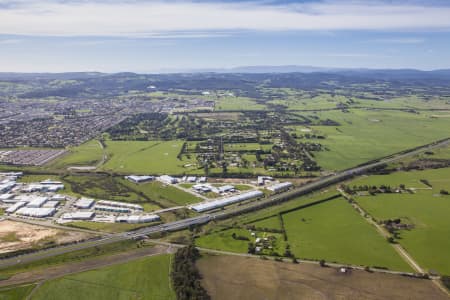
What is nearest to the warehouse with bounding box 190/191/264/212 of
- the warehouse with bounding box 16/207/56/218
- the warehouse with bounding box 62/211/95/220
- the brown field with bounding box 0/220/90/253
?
the warehouse with bounding box 62/211/95/220

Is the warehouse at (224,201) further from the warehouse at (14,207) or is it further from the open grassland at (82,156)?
the open grassland at (82,156)

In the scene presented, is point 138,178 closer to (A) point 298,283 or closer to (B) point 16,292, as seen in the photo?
(B) point 16,292

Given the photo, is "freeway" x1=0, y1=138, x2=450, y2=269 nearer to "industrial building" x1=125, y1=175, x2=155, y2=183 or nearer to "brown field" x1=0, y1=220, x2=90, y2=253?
"brown field" x1=0, y1=220, x2=90, y2=253

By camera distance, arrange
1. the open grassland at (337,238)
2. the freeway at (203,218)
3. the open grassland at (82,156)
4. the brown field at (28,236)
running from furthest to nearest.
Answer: the open grassland at (82,156) → the brown field at (28,236) → the freeway at (203,218) → the open grassland at (337,238)

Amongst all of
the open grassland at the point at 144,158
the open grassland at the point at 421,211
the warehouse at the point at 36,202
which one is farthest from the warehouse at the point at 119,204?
the open grassland at the point at 421,211

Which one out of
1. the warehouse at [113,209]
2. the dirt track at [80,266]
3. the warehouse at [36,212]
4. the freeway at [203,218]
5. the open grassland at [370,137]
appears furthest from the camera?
the open grassland at [370,137]

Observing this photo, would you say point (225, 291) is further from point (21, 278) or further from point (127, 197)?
point (127, 197)

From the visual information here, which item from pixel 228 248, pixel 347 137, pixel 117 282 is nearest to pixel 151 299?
pixel 117 282
